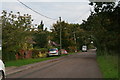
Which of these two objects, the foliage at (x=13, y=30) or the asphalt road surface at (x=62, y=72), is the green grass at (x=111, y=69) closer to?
the asphalt road surface at (x=62, y=72)

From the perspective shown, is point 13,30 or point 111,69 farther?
point 13,30

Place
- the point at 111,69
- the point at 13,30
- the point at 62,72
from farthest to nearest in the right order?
the point at 13,30 < the point at 111,69 < the point at 62,72

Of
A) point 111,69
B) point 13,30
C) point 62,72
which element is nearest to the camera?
point 62,72

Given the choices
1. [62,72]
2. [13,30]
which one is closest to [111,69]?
[62,72]

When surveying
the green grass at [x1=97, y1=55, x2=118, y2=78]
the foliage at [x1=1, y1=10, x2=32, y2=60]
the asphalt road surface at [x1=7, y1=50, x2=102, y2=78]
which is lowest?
the asphalt road surface at [x1=7, y1=50, x2=102, y2=78]

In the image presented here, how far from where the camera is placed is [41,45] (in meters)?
60.8

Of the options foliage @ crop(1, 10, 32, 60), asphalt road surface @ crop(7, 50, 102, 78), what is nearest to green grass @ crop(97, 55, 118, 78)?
asphalt road surface @ crop(7, 50, 102, 78)

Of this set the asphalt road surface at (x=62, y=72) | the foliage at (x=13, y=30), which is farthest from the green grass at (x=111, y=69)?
the foliage at (x=13, y=30)

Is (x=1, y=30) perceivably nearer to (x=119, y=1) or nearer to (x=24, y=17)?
(x=24, y=17)

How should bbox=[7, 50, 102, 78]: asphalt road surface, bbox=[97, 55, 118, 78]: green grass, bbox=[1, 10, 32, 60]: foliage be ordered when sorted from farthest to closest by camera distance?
bbox=[1, 10, 32, 60]: foliage → bbox=[7, 50, 102, 78]: asphalt road surface → bbox=[97, 55, 118, 78]: green grass

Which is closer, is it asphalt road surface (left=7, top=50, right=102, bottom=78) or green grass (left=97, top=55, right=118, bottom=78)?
green grass (left=97, top=55, right=118, bottom=78)

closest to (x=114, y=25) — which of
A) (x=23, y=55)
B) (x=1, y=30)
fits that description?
(x=1, y=30)

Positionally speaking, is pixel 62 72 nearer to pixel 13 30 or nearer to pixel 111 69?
pixel 111 69

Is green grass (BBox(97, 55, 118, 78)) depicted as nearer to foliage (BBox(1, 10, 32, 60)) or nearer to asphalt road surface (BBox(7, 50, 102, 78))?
asphalt road surface (BBox(7, 50, 102, 78))
